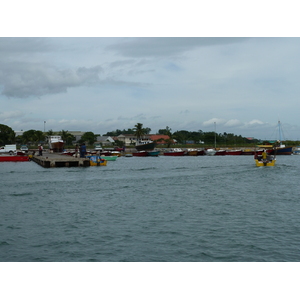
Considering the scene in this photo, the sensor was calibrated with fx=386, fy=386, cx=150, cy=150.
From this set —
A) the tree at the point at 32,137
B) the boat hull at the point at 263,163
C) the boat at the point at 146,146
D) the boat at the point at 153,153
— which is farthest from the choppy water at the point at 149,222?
the tree at the point at 32,137

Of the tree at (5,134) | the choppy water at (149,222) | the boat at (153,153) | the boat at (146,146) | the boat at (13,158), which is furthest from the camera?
the tree at (5,134)

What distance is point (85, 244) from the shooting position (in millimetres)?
14453

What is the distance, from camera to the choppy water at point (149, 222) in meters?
13.4

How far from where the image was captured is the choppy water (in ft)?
44.0

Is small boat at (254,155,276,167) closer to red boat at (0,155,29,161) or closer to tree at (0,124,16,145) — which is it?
red boat at (0,155,29,161)

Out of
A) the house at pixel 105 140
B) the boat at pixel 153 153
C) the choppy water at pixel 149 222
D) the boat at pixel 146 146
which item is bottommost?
the choppy water at pixel 149 222

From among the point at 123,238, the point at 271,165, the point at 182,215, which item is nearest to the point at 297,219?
the point at 182,215

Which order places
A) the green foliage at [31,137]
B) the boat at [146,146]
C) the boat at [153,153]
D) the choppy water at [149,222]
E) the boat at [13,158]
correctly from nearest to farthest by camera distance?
the choppy water at [149,222] < the boat at [13,158] < the boat at [153,153] < the boat at [146,146] < the green foliage at [31,137]

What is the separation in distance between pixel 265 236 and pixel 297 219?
4031 millimetres

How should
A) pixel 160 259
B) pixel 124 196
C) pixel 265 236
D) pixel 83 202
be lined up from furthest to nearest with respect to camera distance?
pixel 124 196 < pixel 83 202 < pixel 265 236 < pixel 160 259

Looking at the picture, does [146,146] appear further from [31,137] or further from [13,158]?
[31,137]

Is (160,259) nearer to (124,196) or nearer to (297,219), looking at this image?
(297,219)

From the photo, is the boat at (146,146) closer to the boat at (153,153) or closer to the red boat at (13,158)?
the boat at (153,153)

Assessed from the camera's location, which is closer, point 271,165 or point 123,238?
point 123,238
